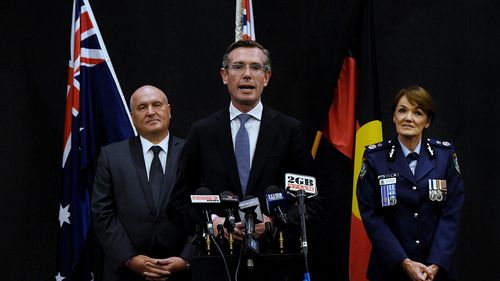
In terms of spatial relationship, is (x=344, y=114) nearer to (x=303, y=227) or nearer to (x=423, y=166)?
(x=423, y=166)

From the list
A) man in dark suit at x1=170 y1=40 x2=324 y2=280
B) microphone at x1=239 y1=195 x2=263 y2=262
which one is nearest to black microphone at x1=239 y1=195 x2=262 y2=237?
microphone at x1=239 y1=195 x2=263 y2=262

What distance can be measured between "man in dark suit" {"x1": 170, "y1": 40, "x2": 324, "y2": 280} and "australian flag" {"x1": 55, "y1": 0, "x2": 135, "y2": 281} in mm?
1291

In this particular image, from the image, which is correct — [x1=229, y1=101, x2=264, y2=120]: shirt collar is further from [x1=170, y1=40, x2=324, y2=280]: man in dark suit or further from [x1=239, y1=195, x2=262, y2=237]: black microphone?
[x1=239, y1=195, x2=262, y2=237]: black microphone

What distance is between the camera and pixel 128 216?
381 cm

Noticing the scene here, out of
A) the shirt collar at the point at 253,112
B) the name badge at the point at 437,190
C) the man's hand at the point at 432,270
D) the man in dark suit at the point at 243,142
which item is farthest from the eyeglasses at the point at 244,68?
the man's hand at the point at 432,270

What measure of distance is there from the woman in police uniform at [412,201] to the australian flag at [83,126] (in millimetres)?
1778

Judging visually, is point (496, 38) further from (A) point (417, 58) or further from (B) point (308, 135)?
(B) point (308, 135)

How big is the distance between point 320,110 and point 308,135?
0.19 m

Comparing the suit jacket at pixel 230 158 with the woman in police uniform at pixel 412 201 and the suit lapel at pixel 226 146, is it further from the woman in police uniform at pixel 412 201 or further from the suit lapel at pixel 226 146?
the woman in police uniform at pixel 412 201

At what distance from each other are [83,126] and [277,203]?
220 cm

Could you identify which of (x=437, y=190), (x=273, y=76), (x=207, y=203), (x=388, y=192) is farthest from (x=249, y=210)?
(x=273, y=76)

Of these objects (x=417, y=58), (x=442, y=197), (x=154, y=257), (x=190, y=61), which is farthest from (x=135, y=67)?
(x=442, y=197)

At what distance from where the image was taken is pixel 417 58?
4.86m

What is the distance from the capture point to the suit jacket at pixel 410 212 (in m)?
3.34
